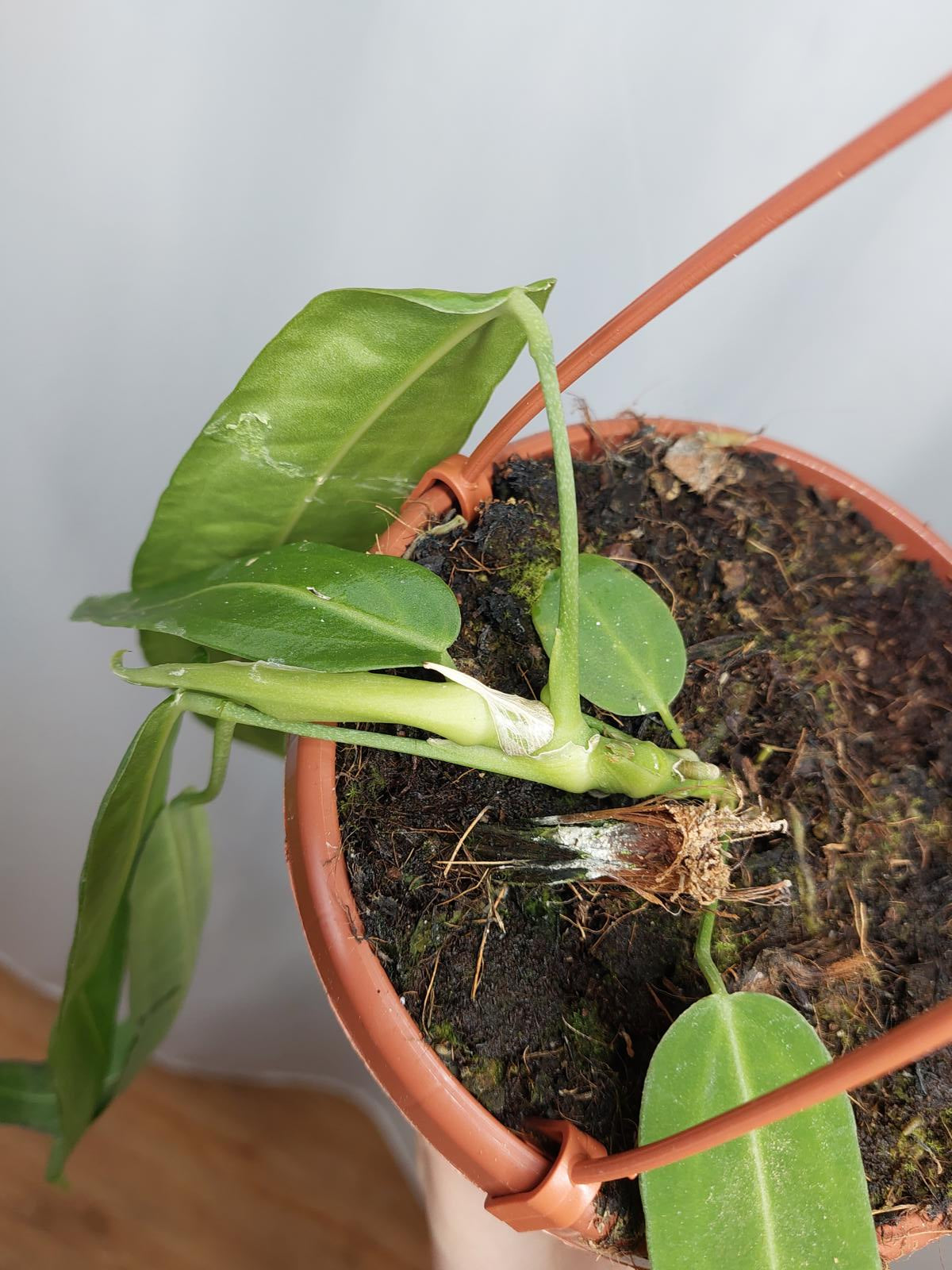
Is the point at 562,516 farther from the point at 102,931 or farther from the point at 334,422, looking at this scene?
the point at 102,931

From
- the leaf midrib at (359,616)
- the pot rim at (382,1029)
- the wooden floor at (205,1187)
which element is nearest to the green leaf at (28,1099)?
the pot rim at (382,1029)

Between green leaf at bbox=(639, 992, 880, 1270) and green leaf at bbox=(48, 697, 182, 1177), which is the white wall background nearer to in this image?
green leaf at bbox=(48, 697, 182, 1177)

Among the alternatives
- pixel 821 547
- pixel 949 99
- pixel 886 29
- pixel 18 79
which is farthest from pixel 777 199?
pixel 18 79

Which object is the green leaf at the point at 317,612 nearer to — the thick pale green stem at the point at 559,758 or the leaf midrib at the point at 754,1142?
the thick pale green stem at the point at 559,758

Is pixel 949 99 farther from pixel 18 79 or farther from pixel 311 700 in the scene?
pixel 18 79

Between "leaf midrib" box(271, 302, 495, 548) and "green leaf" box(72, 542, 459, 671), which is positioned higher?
"leaf midrib" box(271, 302, 495, 548)

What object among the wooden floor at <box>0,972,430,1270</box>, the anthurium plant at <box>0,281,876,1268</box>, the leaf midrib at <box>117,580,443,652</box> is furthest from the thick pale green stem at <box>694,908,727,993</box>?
the wooden floor at <box>0,972,430,1270</box>
